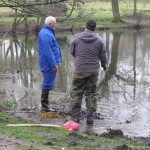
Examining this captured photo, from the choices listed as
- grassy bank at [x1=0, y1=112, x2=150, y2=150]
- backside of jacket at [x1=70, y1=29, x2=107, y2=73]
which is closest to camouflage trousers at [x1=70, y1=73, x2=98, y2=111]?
backside of jacket at [x1=70, y1=29, x2=107, y2=73]

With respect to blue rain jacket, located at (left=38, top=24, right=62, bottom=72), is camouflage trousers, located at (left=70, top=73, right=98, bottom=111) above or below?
below

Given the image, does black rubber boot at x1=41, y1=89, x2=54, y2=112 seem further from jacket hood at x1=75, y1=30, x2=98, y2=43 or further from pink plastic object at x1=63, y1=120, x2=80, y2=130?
jacket hood at x1=75, y1=30, x2=98, y2=43

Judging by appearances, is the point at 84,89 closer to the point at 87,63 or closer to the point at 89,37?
the point at 87,63

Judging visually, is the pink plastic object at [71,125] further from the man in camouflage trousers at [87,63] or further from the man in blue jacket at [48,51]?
the man in blue jacket at [48,51]

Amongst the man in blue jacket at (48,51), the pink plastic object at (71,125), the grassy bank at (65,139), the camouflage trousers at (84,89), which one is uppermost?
the man in blue jacket at (48,51)

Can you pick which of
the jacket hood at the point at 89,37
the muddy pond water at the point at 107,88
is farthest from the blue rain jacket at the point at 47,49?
the muddy pond water at the point at 107,88

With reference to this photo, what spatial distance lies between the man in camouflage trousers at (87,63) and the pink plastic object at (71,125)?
131 millimetres

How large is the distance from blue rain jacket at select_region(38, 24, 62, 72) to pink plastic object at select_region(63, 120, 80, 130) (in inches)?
54.7

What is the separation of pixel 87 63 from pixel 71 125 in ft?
4.28

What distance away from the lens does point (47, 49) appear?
29.1ft

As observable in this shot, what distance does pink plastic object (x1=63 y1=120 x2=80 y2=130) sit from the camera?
814 centimetres

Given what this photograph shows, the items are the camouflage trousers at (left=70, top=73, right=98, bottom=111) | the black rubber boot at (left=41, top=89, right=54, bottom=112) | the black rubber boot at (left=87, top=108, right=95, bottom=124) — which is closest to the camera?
the camouflage trousers at (left=70, top=73, right=98, bottom=111)

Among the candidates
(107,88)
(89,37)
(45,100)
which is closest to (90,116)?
(45,100)

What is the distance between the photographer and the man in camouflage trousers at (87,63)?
8.20 m
